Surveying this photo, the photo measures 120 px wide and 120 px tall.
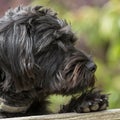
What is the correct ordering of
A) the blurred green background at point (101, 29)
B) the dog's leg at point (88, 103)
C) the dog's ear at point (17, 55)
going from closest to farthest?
1. the dog's leg at point (88, 103)
2. the dog's ear at point (17, 55)
3. the blurred green background at point (101, 29)

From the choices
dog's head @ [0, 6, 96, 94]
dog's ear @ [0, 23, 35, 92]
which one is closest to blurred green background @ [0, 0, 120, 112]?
dog's head @ [0, 6, 96, 94]

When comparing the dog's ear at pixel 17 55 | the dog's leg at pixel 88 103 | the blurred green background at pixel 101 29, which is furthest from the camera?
the blurred green background at pixel 101 29

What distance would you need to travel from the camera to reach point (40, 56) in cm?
364

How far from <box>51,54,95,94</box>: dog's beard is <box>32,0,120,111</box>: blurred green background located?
0.86m

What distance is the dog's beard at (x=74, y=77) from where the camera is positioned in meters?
3.55

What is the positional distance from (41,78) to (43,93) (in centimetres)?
10

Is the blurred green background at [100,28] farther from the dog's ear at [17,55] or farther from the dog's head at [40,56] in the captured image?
the dog's ear at [17,55]

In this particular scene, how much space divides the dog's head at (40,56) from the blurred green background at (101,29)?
0.80 m

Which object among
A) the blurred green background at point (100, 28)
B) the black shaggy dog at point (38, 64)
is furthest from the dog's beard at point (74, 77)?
the blurred green background at point (100, 28)

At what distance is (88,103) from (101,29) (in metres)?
1.53

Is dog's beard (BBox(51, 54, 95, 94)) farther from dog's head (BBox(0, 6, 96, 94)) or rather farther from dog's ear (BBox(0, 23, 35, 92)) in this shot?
dog's ear (BBox(0, 23, 35, 92))

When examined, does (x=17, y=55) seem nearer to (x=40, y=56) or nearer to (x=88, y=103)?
(x=40, y=56)

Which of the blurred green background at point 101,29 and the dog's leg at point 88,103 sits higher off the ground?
the blurred green background at point 101,29

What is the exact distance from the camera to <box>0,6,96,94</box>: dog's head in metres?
Result: 3.55
